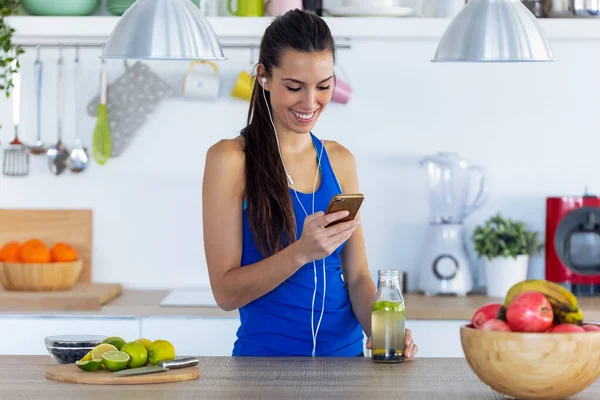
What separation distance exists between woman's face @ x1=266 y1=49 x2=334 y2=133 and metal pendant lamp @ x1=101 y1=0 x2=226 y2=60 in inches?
6.1

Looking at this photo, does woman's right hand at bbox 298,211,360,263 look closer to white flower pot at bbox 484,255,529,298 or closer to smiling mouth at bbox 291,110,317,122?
smiling mouth at bbox 291,110,317,122

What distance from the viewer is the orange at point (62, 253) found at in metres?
3.17

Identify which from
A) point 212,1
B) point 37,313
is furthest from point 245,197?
point 212,1

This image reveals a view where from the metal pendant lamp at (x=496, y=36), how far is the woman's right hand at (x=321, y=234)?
468 millimetres

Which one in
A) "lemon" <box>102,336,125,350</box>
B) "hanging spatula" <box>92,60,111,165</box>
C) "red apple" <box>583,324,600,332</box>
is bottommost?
"lemon" <box>102,336,125,350</box>

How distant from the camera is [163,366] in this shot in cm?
166

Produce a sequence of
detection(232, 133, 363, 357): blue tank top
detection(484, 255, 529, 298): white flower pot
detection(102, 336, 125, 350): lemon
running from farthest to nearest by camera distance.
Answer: detection(484, 255, 529, 298): white flower pot < detection(232, 133, 363, 357): blue tank top < detection(102, 336, 125, 350): lemon

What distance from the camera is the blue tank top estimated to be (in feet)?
6.59

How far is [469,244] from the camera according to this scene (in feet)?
11.1

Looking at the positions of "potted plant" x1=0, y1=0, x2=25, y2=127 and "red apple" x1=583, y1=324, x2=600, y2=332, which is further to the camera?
"potted plant" x1=0, y1=0, x2=25, y2=127

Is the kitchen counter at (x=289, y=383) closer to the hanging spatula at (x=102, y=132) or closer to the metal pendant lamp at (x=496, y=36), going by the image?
the metal pendant lamp at (x=496, y=36)

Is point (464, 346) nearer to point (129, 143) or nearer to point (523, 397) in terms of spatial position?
point (523, 397)

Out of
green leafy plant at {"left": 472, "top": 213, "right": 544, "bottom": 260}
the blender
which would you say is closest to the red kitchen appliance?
green leafy plant at {"left": 472, "top": 213, "right": 544, "bottom": 260}

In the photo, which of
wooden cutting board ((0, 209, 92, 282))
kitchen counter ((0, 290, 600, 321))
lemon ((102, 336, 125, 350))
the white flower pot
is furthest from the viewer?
wooden cutting board ((0, 209, 92, 282))
